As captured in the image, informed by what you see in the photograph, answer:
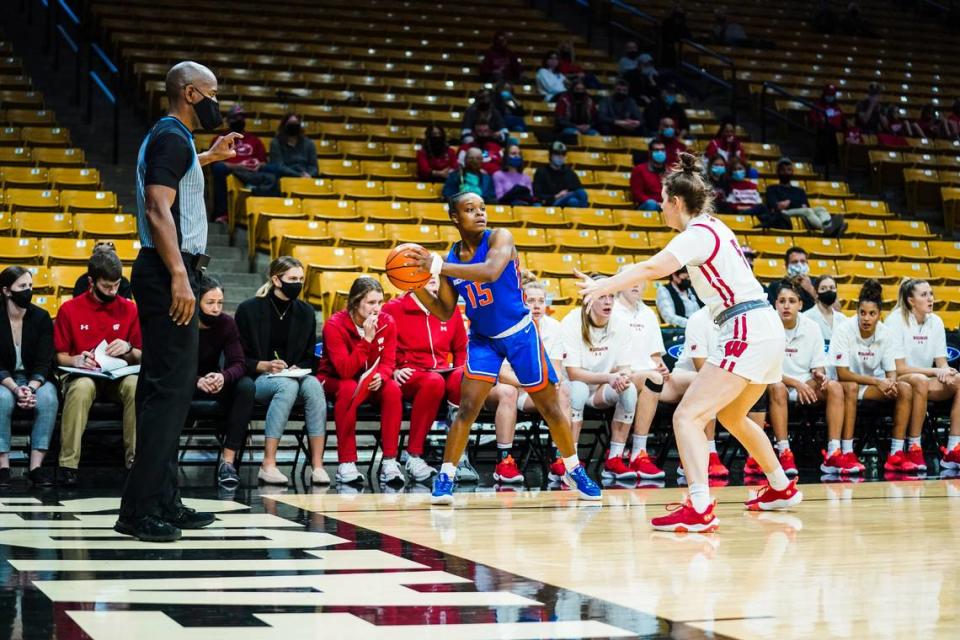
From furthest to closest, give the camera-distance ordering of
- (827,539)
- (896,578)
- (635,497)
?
(635,497) → (827,539) → (896,578)

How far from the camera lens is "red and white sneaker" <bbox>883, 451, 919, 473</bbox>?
961cm

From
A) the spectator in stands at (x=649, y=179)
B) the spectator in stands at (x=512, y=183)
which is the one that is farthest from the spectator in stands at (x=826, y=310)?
the spectator in stands at (x=512, y=183)

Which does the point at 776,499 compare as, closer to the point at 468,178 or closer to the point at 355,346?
the point at 355,346

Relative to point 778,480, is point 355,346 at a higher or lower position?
higher

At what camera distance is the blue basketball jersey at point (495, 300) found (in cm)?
704

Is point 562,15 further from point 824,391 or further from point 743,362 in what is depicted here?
point 743,362

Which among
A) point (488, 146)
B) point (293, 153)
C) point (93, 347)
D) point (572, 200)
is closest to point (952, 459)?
point (572, 200)

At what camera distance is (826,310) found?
34.8 feet

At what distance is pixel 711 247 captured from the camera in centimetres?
602

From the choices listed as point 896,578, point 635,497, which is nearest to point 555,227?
point 635,497

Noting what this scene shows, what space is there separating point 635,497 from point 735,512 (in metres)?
0.80

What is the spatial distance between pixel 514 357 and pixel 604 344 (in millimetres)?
2320

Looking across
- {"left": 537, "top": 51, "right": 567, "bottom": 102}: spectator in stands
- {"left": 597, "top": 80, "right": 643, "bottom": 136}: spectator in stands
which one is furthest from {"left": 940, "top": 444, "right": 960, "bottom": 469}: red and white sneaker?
{"left": 537, "top": 51, "right": 567, "bottom": 102}: spectator in stands

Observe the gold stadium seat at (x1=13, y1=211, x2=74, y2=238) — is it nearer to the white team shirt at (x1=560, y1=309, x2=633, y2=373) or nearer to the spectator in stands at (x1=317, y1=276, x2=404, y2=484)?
the spectator in stands at (x1=317, y1=276, x2=404, y2=484)
